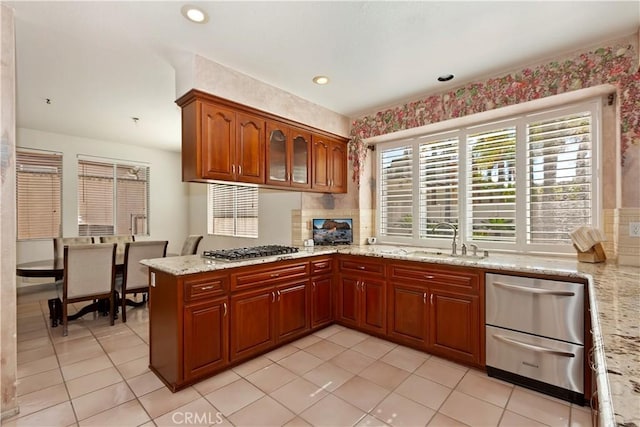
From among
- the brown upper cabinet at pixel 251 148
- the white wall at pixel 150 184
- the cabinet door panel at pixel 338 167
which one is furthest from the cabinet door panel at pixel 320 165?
the white wall at pixel 150 184

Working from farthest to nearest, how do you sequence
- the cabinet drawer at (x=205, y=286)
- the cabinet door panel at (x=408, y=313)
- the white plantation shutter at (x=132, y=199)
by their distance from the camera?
the white plantation shutter at (x=132, y=199)
the cabinet door panel at (x=408, y=313)
the cabinet drawer at (x=205, y=286)

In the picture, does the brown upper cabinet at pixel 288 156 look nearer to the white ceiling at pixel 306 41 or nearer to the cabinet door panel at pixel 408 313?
the white ceiling at pixel 306 41

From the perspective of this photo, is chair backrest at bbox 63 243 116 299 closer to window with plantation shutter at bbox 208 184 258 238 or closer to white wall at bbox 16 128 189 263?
window with plantation shutter at bbox 208 184 258 238

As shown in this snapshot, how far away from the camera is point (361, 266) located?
326 cm

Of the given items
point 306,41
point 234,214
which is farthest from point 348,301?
point 234,214

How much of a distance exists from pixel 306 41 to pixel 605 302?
2.38 m

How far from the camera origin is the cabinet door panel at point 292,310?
291 centimetres

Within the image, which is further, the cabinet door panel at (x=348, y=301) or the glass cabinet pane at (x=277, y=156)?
the cabinet door panel at (x=348, y=301)

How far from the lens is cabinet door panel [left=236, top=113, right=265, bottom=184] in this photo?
2858 mm

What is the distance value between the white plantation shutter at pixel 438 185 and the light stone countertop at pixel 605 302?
668mm

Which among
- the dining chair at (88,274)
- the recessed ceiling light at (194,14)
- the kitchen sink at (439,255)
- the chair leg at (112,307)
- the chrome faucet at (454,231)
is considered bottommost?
the chair leg at (112,307)

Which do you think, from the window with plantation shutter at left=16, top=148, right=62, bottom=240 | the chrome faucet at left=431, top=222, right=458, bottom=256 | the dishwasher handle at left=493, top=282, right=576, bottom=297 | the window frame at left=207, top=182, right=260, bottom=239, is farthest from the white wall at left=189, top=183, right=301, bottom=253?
the window with plantation shutter at left=16, top=148, right=62, bottom=240

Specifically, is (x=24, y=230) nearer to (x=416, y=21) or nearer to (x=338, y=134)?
(x=338, y=134)

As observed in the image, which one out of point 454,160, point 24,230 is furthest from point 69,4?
point 24,230
